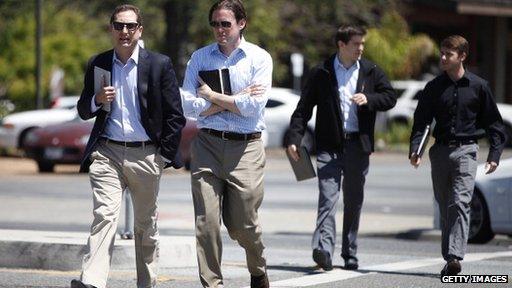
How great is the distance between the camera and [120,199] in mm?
9297

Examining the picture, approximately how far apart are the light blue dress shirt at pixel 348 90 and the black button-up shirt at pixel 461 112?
25.6 inches

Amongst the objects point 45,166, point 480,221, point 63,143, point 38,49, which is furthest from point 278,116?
point 480,221

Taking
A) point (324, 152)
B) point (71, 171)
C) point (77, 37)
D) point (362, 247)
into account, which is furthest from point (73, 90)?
point (324, 152)

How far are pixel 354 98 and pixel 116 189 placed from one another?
119 inches

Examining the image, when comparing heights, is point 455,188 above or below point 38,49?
above

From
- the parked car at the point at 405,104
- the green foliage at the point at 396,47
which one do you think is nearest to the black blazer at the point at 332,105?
the parked car at the point at 405,104

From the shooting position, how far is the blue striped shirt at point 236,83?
9.35 metres

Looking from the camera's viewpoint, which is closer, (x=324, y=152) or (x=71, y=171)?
(x=324, y=152)

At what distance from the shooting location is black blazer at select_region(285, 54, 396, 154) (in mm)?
11727

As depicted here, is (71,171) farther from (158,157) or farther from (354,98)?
(158,157)

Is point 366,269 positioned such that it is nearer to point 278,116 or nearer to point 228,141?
point 228,141

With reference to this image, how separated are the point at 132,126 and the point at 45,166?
18.1m

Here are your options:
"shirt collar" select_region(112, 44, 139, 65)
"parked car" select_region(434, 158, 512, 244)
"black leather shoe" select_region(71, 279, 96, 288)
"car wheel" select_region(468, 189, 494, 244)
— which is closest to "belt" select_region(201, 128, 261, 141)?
"shirt collar" select_region(112, 44, 139, 65)

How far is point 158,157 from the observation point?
941cm
